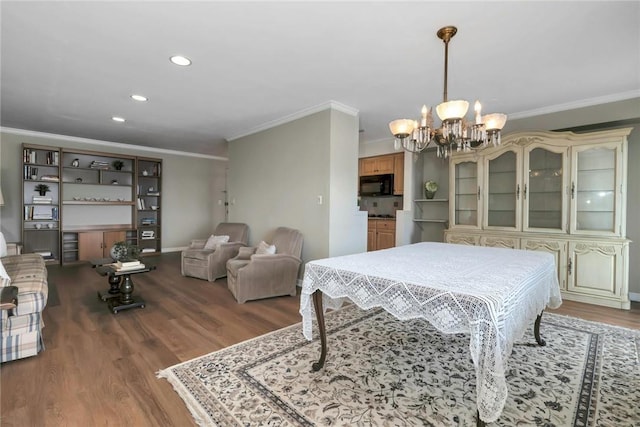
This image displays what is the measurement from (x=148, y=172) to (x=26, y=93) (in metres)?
3.41

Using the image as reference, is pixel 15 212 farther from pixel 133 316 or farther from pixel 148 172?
pixel 133 316

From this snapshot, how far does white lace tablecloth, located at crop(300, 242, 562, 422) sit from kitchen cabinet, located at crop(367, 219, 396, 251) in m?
3.35

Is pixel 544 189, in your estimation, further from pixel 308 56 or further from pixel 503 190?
pixel 308 56

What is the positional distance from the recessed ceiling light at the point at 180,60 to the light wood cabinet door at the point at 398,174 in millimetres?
4029

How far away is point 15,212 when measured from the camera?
5387 millimetres

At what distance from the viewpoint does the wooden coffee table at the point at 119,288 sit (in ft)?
10.5

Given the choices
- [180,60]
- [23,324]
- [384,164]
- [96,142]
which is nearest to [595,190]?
[384,164]

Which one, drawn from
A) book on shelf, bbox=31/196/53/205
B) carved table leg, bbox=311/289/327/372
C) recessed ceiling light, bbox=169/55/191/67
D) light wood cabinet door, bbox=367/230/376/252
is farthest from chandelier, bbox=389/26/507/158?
book on shelf, bbox=31/196/53/205

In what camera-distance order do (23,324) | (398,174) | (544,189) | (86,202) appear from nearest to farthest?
(23,324) → (544,189) → (398,174) → (86,202)

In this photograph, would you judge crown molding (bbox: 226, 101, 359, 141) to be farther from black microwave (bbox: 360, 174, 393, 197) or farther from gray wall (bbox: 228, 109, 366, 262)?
black microwave (bbox: 360, 174, 393, 197)

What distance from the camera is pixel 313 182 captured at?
409 centimetres

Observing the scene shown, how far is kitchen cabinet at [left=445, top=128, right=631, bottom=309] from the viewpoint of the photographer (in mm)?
3463

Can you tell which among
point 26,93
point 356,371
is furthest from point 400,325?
point 26,93

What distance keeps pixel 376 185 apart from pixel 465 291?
4828mm
